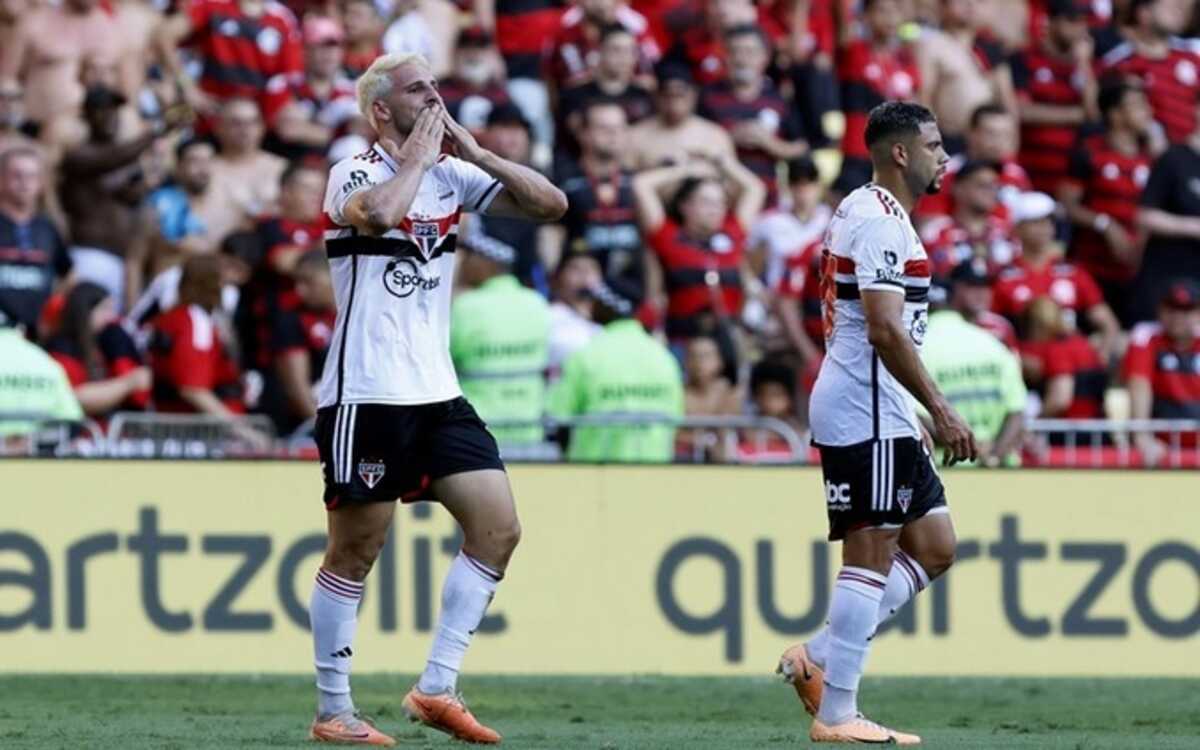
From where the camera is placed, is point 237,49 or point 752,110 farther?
point 752,110

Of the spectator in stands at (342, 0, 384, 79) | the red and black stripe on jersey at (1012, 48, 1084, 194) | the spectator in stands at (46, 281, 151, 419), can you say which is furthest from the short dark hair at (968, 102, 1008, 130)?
the spectator in stands at (46, 281, 151, 419)

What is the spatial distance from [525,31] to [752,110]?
1779 millimetres

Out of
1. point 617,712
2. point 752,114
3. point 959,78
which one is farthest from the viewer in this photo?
point 959,78

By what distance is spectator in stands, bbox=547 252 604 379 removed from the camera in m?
15.8

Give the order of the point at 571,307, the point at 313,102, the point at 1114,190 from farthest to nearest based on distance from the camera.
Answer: the point at 1114,190, the point at 313,102, the point at 571,307

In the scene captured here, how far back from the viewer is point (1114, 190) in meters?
18.6

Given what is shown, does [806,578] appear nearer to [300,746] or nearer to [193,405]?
[193,405]

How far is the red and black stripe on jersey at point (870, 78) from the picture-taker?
737 inches

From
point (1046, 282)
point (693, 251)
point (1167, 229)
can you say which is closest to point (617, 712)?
point (693, 251)

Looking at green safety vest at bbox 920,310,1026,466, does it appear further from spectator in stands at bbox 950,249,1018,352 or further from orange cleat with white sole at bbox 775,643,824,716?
orange cleat with white sole at bbox 775,643,824,716

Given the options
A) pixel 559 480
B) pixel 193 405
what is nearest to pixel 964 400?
pixel 559 480

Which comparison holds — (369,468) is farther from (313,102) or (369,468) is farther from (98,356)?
(313,102)

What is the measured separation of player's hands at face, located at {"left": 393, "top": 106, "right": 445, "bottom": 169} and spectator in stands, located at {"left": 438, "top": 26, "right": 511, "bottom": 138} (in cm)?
800

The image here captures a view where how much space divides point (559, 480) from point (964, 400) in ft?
7.47
